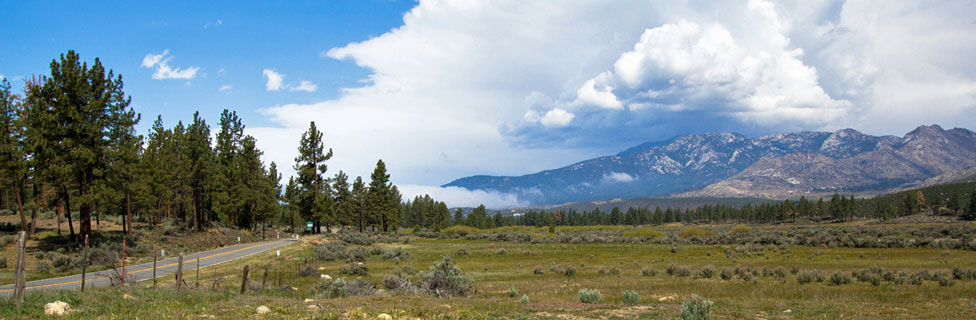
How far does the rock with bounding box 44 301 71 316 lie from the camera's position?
1011 cm

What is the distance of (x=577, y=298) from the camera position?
17.3m

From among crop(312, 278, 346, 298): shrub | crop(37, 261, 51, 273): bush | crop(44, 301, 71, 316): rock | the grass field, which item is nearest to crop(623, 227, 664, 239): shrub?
the grass field

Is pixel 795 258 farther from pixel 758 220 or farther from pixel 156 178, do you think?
pixel 758 220

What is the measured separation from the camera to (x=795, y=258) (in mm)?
33156

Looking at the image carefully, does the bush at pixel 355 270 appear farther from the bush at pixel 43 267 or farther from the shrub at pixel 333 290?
the bush at pixel 43 267

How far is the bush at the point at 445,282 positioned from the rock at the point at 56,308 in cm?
988

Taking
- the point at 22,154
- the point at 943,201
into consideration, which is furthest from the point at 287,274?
the point at 943,201

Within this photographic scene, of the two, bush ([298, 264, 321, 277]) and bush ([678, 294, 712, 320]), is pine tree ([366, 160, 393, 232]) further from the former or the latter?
bush ([678, 294, 712, 320])

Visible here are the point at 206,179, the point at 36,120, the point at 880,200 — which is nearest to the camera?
the point at 36,120

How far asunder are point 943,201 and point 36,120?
204 m

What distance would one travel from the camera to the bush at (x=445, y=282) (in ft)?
57.1

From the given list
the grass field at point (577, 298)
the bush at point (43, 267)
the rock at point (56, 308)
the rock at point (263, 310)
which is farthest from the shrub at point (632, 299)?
the bush at point (43, 267)

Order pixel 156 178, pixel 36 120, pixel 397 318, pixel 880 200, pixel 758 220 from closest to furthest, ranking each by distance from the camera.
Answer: pixel 397 318 → pixel 36 120 → pixel 156 178 → pixel 880 200 → pixel 758 220

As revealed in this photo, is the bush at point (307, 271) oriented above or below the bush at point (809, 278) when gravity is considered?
above
